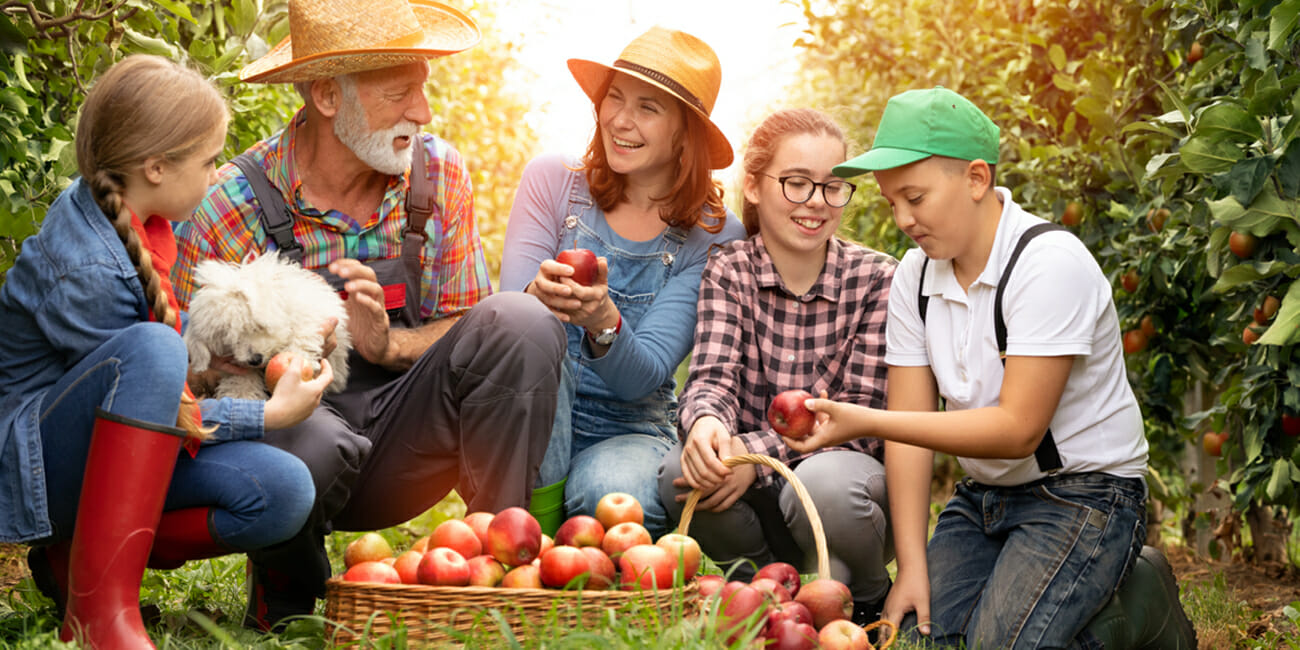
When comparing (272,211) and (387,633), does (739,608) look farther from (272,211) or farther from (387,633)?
(272,211)

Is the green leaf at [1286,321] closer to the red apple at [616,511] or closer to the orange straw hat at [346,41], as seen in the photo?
the red apple at [616,511]

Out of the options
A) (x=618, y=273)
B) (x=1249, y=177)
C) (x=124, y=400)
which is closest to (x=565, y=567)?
(x=124, y=400)

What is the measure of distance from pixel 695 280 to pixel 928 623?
1165 mm

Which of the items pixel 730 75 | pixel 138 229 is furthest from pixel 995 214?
pixel 730 75

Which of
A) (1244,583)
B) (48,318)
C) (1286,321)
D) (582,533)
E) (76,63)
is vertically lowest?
(1244,583)

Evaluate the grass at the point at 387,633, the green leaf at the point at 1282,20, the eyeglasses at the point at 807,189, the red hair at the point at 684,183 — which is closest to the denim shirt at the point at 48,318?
the grass at the point at 387,633

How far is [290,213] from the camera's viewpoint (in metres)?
2.99

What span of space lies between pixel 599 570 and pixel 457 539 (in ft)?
1.08

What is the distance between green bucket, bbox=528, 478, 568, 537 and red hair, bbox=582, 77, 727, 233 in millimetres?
865

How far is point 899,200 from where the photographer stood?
2.79 metres

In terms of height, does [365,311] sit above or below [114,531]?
above

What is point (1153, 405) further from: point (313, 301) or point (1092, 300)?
point (313, 301)

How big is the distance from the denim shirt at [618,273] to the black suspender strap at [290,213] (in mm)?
328

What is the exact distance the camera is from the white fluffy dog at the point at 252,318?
8.05ft
